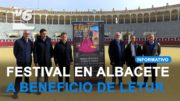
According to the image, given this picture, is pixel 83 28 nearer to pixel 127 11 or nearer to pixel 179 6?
pixel 179 6

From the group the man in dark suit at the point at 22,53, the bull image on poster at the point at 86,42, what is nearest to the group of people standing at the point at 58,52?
the man in dark suit at the point at 22,53

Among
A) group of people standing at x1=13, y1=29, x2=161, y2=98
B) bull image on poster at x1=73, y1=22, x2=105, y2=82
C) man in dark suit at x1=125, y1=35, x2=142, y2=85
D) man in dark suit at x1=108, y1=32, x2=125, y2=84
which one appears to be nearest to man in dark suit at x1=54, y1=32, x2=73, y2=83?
group of people standing at x1=13, y1=29, x2=161, y2=98

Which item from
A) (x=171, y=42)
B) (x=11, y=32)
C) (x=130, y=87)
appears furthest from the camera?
(x=11, y=32)

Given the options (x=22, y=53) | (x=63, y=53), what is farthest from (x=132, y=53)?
(x=22, y=53)

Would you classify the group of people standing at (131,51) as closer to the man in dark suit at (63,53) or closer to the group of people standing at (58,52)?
the group of people standing at (58,52)

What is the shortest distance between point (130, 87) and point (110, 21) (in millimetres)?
77013

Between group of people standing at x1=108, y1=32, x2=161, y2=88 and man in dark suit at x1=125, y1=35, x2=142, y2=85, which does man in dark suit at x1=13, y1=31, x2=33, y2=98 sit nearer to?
group of people standing at x1=108, y1=32, x2=161, y2=88

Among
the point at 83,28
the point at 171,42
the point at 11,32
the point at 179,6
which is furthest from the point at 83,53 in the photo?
the point at 179,6

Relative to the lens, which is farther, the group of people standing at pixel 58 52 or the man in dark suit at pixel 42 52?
the man in dark suit at pixel 42 52

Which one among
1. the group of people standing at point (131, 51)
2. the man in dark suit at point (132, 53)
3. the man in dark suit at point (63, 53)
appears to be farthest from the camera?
the man in dark suit at point (132, 53)

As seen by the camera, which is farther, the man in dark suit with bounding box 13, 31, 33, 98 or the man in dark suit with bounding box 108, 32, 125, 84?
the man in dark suit with bounding box 108, 32, 125, 84

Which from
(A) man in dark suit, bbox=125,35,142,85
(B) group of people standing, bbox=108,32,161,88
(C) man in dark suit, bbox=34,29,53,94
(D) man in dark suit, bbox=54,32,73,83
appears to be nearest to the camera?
(C) man in dark suit, bbox=34,29,53,94

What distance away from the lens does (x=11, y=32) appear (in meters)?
65.0

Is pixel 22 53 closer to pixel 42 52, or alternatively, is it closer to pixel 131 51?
pixel 42 52
